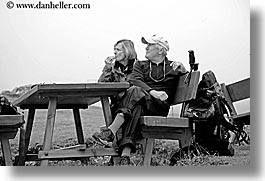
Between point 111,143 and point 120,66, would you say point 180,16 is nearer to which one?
point 120,66

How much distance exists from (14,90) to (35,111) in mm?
114

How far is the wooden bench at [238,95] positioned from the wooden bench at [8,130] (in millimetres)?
811

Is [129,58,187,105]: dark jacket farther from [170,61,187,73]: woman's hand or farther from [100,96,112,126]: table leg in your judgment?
[100,96,112,126]: table leg

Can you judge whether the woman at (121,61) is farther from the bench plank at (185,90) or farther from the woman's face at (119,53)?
the bench plank at (185,90)

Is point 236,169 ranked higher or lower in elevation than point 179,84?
lower

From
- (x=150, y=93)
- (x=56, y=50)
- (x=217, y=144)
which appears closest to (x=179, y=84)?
(x=150, y=93)

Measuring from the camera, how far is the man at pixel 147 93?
2553 mm

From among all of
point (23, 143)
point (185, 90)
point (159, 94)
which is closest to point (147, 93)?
point (159, 94)

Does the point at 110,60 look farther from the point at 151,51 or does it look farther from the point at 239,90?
the point at 239,90

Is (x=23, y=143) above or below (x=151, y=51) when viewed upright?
below

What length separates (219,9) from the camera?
265cm

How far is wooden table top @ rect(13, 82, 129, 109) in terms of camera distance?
2.51 meters

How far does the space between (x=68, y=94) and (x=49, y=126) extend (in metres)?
0.14

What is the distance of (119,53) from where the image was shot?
2.62m
